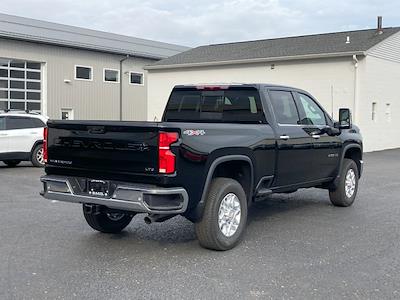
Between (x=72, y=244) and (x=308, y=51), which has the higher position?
(x=308, y=51)

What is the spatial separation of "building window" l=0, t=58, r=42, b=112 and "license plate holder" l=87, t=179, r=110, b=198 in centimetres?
2461

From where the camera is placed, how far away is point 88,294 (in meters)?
4.69

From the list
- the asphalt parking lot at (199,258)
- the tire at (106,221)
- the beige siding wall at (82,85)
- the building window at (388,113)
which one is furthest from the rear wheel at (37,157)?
the building window at (388,113)

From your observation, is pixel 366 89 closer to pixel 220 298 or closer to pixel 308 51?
pixel 308 51

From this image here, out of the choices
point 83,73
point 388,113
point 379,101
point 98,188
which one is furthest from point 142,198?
A: point 83,73

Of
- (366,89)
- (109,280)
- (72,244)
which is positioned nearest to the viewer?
(109,280)

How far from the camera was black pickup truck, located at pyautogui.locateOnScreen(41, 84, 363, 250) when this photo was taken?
556cm

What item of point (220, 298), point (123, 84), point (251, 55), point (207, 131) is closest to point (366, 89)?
point (251, 55)

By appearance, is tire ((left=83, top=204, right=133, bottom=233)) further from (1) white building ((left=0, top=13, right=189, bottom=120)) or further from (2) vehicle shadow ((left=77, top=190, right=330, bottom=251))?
(1) white building ((left=0, top=13, right=189, bottom=120))

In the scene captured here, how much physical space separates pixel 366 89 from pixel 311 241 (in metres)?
18.2

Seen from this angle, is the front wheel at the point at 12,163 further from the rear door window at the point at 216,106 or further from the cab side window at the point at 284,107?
the cab side window at the point at 284,107

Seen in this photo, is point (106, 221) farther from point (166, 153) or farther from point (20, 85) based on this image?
point (20, 85)

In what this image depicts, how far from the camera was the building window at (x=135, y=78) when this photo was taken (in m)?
34.9

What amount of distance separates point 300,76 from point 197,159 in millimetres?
20262
